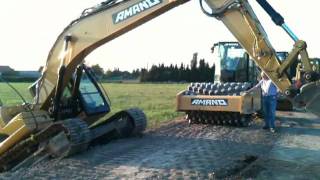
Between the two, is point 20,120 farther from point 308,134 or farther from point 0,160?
point 308,134

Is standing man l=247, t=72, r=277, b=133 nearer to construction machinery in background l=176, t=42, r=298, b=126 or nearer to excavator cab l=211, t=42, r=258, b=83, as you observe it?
construction machinery in background l=176, t=42, r=298, b=126

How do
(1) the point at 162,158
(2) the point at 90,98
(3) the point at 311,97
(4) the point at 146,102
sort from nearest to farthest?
(3) the point at 311,97, (1) the point at 162,158, (2) the point at 90,98, (4) the point at 146,102

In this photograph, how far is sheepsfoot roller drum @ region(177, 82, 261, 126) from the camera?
570 inches

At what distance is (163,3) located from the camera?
9750 mm

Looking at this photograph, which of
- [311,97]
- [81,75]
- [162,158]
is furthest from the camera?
[81,75]

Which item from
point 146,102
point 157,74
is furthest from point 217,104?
point 157,74

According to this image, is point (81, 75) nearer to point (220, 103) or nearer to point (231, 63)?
point (220, 103)

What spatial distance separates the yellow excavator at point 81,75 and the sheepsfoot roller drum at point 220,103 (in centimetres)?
354

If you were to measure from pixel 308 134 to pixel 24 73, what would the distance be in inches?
2256

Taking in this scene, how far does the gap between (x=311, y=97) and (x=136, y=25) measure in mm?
3859

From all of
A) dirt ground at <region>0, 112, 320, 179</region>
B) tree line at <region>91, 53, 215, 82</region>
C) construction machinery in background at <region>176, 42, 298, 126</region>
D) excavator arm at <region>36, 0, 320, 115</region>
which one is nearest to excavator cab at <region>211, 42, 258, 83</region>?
construction machinery in background at <region>176, 42, 298, 126</region>

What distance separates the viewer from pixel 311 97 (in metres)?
7.85

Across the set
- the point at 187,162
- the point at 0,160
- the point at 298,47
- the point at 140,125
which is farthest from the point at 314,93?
the point at 0,160

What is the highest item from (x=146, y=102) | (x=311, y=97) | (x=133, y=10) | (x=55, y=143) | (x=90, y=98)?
(x=133, y=10)
